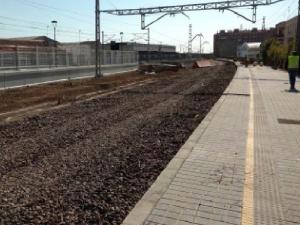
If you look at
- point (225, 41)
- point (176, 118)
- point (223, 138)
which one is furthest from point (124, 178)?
point (225, 41)

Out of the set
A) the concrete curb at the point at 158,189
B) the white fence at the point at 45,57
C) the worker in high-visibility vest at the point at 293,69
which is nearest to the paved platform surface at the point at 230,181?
the concrete curb at the point at 158,189

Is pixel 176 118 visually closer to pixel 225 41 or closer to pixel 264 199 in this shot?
pixel 264 199

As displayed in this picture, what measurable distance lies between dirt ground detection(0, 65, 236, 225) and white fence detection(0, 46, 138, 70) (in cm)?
1332

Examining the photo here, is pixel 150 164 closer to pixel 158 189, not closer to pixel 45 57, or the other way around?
pixel 158 189

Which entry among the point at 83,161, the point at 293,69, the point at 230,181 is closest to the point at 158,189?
the point at 230,181

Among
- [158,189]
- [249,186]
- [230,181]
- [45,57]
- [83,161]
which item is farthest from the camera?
[45,57]

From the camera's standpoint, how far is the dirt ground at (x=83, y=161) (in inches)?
179

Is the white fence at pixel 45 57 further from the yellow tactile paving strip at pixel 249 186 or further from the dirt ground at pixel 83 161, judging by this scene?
the yellow tactile paving strip at pixel 249 186

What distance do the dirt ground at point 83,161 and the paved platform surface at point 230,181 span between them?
1.08ft

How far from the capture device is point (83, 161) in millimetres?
6520

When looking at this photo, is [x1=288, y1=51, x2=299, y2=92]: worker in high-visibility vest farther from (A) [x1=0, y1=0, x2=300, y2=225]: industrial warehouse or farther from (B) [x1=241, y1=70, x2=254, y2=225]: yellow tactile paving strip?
(B) [x1=241, y1=70, x2=254, y2=225]: yellow tactile paving strip

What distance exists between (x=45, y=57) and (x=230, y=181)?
82.8 feet

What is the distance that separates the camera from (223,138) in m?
8.05

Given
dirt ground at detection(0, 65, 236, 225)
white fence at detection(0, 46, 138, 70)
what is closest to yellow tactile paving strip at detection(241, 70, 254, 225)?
dirt ground at detection(0, 65, 236, 225)
